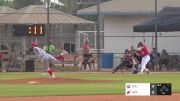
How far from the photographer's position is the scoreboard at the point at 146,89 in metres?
15.6

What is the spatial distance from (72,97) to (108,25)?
24.6 meters

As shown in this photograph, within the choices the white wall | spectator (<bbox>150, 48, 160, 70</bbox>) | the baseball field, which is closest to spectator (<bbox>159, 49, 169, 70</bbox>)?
spectator (<bbox>150, 48, 160, 70</bbox>)

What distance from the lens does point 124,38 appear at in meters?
41.7

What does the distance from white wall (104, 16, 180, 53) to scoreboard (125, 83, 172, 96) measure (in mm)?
24866

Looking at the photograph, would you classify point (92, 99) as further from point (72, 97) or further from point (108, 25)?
point (108, 25)

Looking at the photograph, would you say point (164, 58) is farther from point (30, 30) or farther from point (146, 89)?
point (146, 89)

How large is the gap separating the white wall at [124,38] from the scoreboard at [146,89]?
2487 centimetres

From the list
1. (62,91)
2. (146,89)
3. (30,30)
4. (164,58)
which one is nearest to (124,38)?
(164,58)

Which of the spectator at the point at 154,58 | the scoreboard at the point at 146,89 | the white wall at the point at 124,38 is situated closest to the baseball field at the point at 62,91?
the scoreboard at the point at 146,89

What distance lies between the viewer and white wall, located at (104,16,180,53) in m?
41.2

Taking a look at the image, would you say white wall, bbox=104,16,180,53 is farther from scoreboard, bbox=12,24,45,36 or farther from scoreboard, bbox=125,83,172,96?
scoreboard, bbox=125,83,172,96

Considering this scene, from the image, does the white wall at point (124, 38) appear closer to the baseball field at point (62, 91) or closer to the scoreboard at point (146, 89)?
the baseball field at point (62, 91)

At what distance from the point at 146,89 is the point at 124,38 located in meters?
25.8

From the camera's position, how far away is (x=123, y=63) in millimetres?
33031
